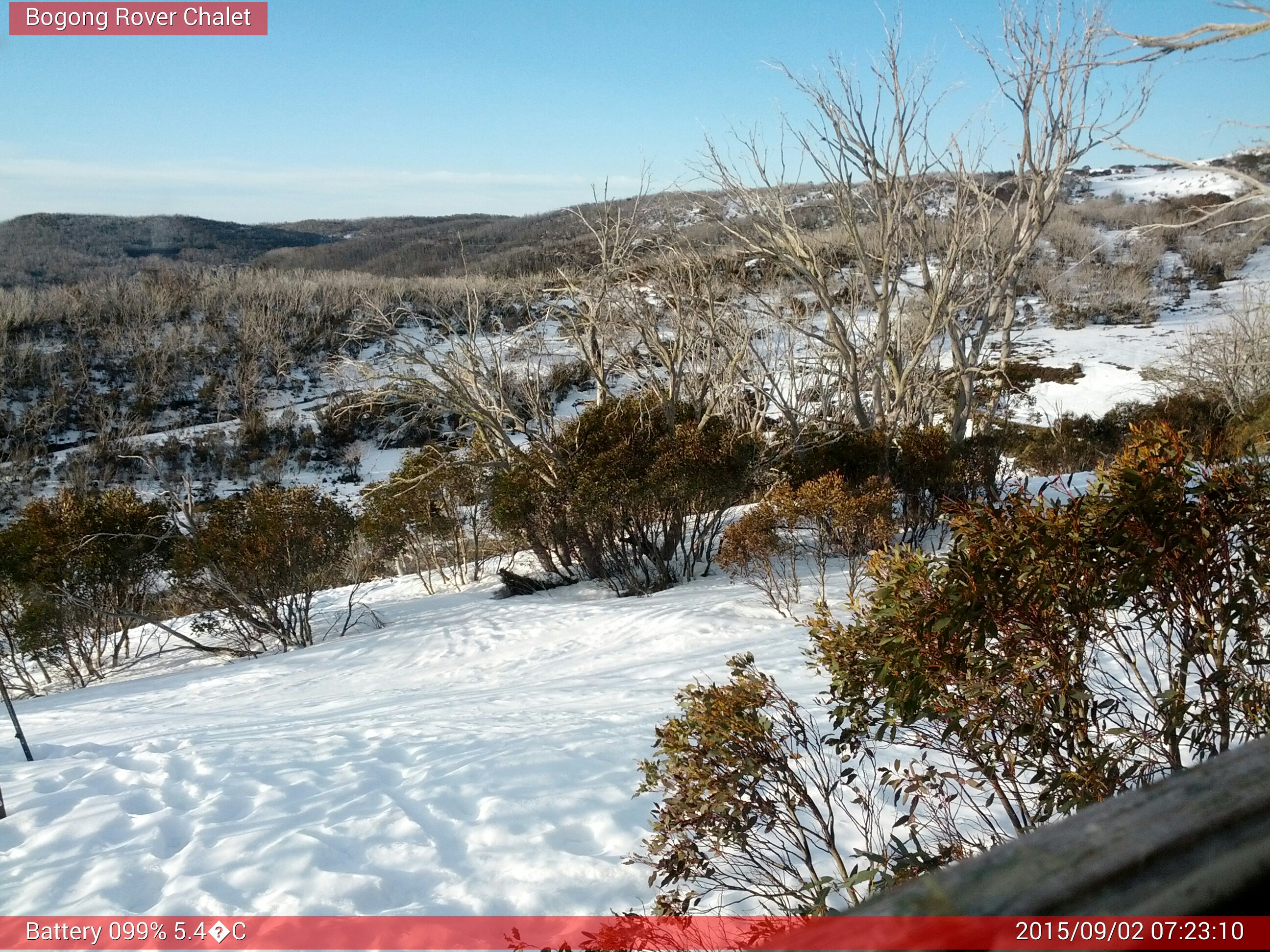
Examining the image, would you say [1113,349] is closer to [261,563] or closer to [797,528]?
[797,528]

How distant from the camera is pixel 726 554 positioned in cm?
A: 814

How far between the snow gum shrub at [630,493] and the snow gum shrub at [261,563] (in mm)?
2406

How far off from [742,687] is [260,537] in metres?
9.06

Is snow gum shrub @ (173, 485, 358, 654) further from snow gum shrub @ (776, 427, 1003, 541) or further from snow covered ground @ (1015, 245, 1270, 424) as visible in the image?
snow covered ground @ (1015, 245, 1270, 424)

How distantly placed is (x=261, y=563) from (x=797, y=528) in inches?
268

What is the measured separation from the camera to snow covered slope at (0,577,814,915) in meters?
2.81

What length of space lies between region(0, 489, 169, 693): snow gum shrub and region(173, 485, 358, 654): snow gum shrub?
0.81 meters

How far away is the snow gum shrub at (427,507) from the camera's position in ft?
38.2

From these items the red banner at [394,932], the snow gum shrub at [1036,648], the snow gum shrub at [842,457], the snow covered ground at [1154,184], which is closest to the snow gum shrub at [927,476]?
the snow gum shrub at [842,457]

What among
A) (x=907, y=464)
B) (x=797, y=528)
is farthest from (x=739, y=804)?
(x=907, y=464)

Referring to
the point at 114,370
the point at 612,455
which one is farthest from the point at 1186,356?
the point at 114,370

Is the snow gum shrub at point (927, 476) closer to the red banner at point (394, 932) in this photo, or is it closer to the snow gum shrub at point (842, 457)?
the snow gum shrub at point (842, 457)

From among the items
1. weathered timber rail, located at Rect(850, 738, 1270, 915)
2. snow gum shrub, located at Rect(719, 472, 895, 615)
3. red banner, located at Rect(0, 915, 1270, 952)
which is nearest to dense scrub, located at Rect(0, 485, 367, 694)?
snow gum shrub, located at Rect(719, 472, 895, 615)

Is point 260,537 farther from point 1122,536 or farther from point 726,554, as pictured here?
point 1122,536
